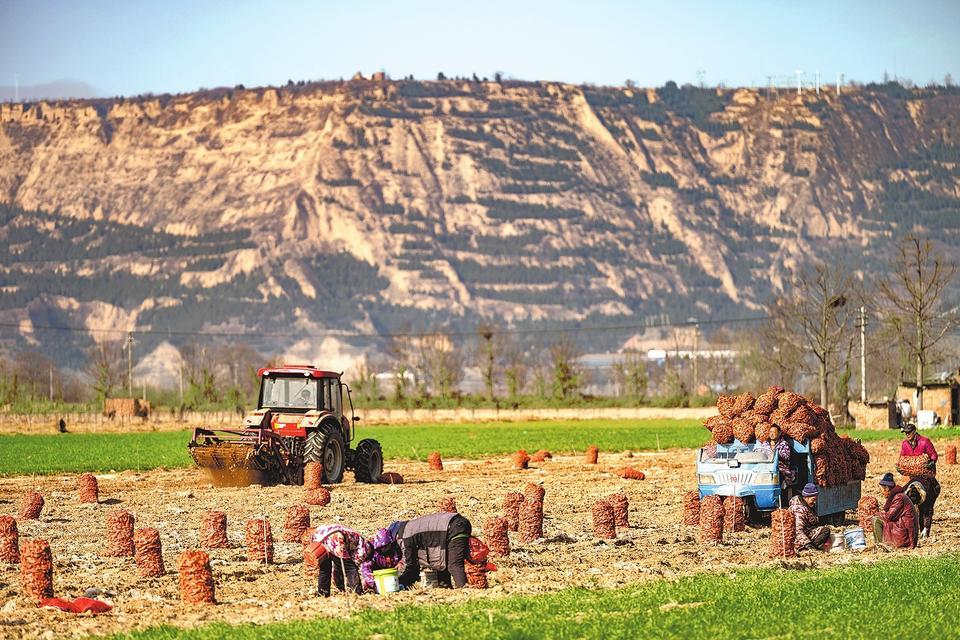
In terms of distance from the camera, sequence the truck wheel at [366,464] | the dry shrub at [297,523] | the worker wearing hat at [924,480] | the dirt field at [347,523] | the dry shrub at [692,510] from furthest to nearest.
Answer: the truck wheel at [366,464] → the dry shrub at [692,510] → the dry shrub at [297,523] → the worker wearing hat at [924,480] → the dirt field at [347,523]

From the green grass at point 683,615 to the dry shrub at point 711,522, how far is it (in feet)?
19.1

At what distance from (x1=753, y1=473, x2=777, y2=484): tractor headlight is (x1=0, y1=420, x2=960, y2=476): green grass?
27737mm

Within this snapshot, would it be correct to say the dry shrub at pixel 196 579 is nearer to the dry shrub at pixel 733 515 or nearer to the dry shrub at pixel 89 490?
the dry shrub at pixel 733 515

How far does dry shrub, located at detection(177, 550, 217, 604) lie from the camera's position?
19391mm

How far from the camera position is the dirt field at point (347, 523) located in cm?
1911

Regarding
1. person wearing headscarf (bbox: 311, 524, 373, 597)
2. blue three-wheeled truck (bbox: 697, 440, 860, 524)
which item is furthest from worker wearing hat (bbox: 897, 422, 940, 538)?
person wearing headscarf (bbox: 311, 524, 373, 597)

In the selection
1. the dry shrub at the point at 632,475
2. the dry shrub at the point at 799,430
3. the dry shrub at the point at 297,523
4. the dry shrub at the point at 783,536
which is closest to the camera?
the dry shrub at the point at 783,536

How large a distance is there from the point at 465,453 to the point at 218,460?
20446mm

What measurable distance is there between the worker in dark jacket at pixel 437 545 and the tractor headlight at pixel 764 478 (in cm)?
858

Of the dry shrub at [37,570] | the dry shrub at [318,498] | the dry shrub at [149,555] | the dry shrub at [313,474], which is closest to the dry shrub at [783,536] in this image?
the dry shrub at [149,555]

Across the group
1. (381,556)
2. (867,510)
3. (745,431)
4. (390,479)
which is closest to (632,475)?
(390,479)

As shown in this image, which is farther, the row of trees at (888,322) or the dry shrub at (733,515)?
the row of trees at (888,322)

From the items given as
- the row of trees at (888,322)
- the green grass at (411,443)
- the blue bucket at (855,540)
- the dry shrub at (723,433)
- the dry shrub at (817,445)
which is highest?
the row of trees at (888,322)

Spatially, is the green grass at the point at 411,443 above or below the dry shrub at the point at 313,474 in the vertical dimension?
below
